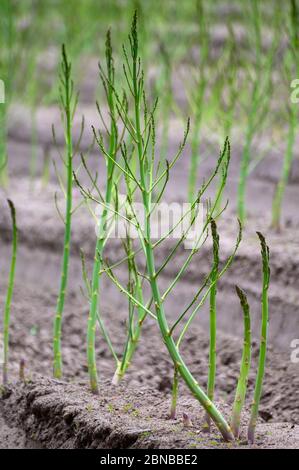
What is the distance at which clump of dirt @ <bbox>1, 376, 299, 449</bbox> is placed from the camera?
308cm

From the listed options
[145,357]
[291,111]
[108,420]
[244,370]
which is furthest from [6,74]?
[244,370]

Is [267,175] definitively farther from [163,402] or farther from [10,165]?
[163,402]

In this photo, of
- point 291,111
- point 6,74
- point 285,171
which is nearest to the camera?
point 291,111

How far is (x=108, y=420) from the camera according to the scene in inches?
130

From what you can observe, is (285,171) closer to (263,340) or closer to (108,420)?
(108,420)

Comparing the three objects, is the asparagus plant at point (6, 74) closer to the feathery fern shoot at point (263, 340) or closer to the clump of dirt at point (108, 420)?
the clump of dirt at point (108, 420)

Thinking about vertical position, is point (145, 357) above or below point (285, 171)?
below

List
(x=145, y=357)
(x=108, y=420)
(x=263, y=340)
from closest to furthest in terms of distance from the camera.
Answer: (x=263, y=340) → (x=108, y=420) → (x=145, y=357)

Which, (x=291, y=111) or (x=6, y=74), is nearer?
(x=291, y=111)

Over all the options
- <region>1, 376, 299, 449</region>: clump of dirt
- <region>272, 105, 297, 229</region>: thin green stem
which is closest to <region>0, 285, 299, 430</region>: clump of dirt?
<region>1, 376, 299, 449</region>: clump of dirt

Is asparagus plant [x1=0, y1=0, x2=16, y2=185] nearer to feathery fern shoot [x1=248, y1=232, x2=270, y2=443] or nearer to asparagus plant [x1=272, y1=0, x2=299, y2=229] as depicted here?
asparagus plant [x1=272, y1=0, x2=299, y2=229]

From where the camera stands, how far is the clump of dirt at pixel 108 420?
308 centimetres
